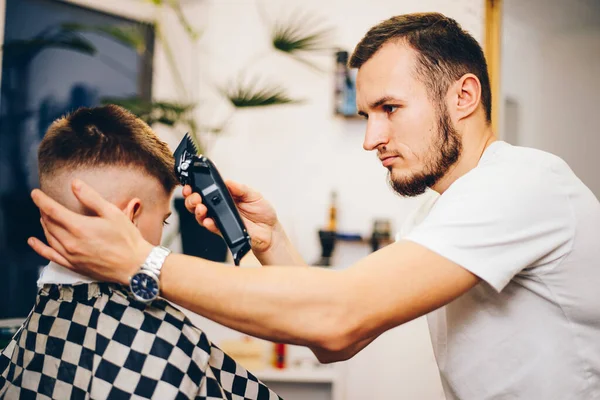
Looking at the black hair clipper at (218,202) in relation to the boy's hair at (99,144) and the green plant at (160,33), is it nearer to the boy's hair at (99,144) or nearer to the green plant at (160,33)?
the boy's hair at (99,144)

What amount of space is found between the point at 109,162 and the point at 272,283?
0.42 m

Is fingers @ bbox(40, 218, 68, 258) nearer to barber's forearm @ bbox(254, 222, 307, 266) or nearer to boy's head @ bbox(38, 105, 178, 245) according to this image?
boy's head @ bbox(38, 105, 178, 245)

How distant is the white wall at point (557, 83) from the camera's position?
89.4 inches

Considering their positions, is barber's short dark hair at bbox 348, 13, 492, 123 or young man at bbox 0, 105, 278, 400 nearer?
young man at bbox 0, 105, 278, 400

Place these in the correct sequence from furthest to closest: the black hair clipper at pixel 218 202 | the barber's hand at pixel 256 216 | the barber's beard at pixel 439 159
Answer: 1. the barber's hand at pixel 256 216
2. the barber's beard at pixel 439 159
3. the black hair clipper at pixel 218 202

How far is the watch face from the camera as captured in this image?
2.82 feet

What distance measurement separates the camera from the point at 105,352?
0.94 metres

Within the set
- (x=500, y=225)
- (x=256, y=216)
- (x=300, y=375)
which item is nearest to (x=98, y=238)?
(x=256, y=216)

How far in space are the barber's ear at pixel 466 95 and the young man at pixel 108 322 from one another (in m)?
0.68

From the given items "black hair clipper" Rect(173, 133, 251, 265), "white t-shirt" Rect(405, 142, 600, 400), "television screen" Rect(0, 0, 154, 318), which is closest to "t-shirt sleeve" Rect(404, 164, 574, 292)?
"white t-shirt" Rect(405, 142, 600, 400)

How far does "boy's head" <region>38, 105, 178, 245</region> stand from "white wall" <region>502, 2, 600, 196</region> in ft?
6.15

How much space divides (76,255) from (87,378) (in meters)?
0.24

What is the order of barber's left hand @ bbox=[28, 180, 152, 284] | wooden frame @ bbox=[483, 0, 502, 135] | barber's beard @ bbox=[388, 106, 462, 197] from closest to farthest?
barber's left hand @ bbox=[28, 180, 152, 284] < barber's beard @ bbox=[388, 106, 462, 197] < wooden frame @ bbox=[483, 0, 502, 135]

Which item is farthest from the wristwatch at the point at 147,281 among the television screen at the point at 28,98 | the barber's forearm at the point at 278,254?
→ the television screen at the point at 28,98
